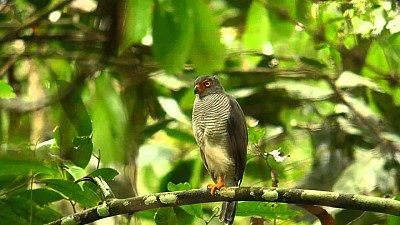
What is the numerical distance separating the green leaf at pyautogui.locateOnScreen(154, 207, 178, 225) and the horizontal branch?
56 mm

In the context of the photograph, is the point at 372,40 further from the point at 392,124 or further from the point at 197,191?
the point at 197,191

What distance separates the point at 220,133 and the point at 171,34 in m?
0.67

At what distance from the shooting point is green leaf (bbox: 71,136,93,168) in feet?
6.21

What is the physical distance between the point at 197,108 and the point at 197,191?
2.93 ft

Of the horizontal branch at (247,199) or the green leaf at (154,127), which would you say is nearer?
the horizontal branch at (247,199)

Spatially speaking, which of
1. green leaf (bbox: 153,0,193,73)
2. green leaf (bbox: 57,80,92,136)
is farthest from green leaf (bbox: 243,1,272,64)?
green leaf (bbox: 57,80,92,136)

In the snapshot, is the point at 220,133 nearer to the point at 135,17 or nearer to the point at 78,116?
the point at 78,116

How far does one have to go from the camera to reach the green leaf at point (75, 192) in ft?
5.73

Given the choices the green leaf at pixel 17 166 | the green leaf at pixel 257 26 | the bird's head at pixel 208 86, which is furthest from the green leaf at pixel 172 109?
the green leaf at pixel 17 166

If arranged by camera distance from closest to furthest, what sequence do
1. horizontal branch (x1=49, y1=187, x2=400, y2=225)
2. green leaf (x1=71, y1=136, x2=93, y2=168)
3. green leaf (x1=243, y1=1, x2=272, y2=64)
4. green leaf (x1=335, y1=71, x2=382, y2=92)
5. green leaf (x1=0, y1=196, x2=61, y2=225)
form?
horizontal branch (x1=49, y1=187, x2=400, y2=225) < green leaf (x1=0, y1=196, x2=61, y2=225) < green leaf (x1=71, y1=136, x2=93, y2=168) < green leaf (x1=243, y1=1, x2=272, y2=64) < green leaf (x1=335, y1=71, x2=382, y2=92)

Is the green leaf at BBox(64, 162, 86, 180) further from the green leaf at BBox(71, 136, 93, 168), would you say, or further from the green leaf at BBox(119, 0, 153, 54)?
the green leaf at BBox(119, 0, 153, 54)

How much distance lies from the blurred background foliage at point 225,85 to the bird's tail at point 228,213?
0.41ft

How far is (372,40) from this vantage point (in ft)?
9.49

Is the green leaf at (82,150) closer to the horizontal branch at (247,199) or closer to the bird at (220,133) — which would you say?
the horizontal branch at (247,199)
